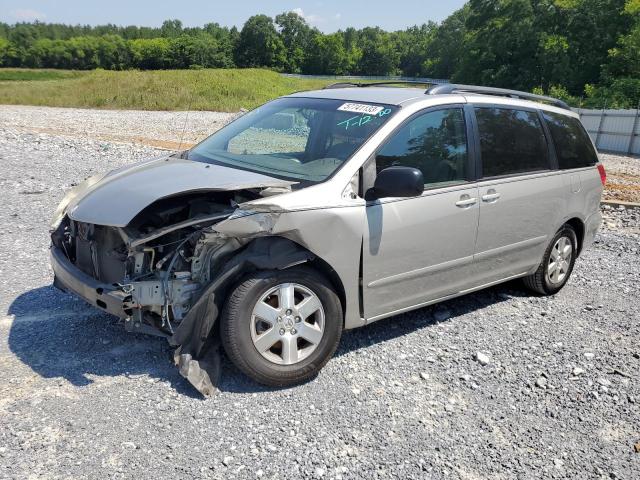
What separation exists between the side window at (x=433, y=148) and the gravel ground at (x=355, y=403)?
52.6 inches

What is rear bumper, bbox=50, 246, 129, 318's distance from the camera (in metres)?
3.40

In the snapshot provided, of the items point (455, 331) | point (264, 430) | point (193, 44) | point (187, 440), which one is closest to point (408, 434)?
point (264, 430)

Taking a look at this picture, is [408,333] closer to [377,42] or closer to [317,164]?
[317,164]

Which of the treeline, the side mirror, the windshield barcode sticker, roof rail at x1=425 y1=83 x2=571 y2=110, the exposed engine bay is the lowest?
the exposed engine bay

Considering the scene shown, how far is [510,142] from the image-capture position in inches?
195

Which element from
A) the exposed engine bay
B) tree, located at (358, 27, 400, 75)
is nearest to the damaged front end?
the exposed engine bay

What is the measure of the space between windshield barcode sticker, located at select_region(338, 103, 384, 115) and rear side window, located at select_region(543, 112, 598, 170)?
6.89ft

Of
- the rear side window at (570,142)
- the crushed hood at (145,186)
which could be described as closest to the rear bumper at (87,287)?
the crushed hood at (145,186)

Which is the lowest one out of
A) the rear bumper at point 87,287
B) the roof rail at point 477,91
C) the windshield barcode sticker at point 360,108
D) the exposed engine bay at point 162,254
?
the rear bumper at point 87,287

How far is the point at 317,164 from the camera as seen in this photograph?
4.05m

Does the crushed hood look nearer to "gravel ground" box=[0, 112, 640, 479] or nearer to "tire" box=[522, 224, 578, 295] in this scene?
"gravel ground" box=[0, 112, 640, 479]

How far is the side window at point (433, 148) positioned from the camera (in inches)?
162

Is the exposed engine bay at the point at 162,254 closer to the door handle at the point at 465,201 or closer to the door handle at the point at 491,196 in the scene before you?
the door handle at the point at 465,201

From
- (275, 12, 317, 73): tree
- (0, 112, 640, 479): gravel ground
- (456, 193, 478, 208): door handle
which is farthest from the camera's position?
(275, 12, 317, 73): tree
